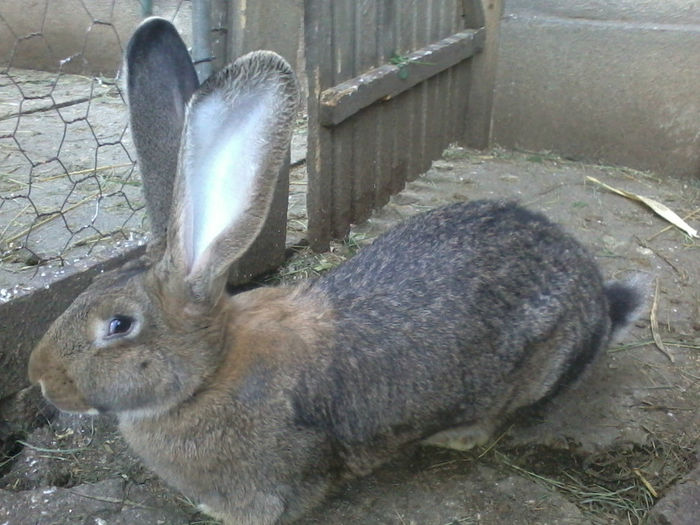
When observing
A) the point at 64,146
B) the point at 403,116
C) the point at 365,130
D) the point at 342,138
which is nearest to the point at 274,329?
the point at 342,138

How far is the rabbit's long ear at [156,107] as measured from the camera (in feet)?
8.42

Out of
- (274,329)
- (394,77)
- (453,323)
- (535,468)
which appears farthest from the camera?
(394,77)

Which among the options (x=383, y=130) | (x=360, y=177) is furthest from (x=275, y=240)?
(x=383, y=130)

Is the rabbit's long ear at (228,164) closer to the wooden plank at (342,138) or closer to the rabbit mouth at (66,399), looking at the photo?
the rabbit mouth at (66,399)

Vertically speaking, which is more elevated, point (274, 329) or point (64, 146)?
point (274, 329)

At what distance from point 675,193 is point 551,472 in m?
2.70

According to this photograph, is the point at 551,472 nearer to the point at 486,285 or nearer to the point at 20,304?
the point at 486,285

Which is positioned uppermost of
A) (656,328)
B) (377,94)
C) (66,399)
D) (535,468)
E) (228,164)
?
(228,164)

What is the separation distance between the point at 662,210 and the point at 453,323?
2506 mm

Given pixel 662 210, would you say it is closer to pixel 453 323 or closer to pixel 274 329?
pixel 453 323

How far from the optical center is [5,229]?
367cm

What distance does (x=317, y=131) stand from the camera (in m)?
3.99

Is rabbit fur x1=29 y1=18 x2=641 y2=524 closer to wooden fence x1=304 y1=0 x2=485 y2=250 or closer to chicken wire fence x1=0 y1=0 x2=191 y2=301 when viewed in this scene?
chicken wire fence x1=0 y1=0 x2=191 y2=301

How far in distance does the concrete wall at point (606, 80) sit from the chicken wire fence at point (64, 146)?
231 centimetres
